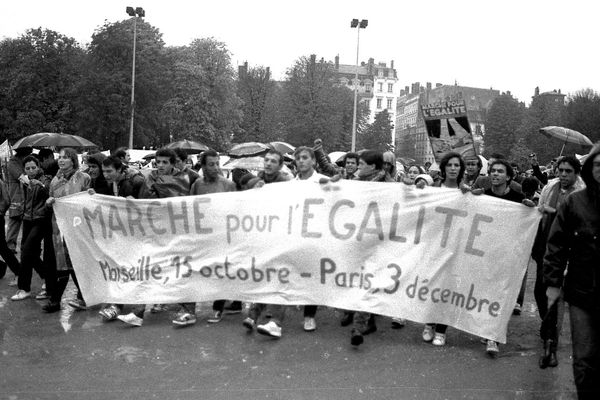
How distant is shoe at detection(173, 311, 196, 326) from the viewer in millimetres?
5949

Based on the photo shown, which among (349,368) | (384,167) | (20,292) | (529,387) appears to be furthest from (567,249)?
Answer: (20,292)

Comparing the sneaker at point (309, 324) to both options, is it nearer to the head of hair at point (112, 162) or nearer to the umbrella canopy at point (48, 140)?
the head of hair at point (112, 162)

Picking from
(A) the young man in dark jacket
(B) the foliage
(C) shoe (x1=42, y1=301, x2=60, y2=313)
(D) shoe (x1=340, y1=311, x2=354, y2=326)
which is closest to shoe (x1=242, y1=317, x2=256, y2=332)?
(D) shoe (x1=340, y1=311, x2=354, y2=326)

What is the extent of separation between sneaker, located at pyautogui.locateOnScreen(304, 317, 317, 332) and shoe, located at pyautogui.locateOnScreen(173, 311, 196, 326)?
1.18m

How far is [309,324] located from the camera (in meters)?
5.90

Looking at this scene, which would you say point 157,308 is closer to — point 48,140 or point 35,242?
point 35,242

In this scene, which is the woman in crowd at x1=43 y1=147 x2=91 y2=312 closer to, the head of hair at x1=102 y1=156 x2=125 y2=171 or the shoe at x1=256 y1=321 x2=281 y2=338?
the head of hair at x1=102 y1=156 x2=125 y2=171

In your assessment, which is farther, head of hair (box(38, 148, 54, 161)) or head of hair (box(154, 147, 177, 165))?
head of hair (box(38, 148, 54, 161))

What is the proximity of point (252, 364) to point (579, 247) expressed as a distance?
2.73 metres

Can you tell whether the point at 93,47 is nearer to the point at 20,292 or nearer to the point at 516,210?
the point at 20,292

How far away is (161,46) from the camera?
170ft

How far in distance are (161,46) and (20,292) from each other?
47.9 m

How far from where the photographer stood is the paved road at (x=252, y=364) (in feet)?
14.4

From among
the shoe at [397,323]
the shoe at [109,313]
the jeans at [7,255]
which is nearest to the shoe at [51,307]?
the shoe at [109,313]
